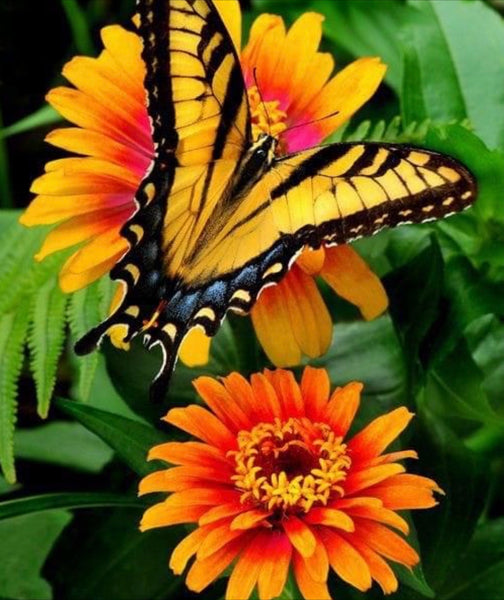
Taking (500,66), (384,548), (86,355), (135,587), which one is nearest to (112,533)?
(135,587)

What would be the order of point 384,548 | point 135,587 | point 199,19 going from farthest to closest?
point 135,587 → point 199,19 → point 384,548

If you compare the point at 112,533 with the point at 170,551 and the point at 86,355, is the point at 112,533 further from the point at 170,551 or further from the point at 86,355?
the point at 86,355

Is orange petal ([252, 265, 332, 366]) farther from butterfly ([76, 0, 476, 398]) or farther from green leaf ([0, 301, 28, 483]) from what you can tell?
green leaf ([0, 301, 28, 483])

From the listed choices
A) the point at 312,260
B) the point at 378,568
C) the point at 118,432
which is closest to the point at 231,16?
the point at 312,260

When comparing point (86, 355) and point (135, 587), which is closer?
point (86, 355)

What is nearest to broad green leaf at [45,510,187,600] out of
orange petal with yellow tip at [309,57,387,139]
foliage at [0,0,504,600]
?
foliage at [0,0,504,600]

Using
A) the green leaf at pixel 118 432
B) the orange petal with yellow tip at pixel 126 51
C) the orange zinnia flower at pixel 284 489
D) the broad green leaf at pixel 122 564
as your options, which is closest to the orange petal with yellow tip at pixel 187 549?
the orange zinnia flower at pixel 284 489

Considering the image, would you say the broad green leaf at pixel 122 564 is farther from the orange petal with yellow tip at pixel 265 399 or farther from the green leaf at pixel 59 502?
the orange petal with yellow tip at pixel 265 399
